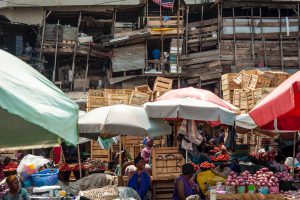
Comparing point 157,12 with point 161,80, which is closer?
point 161,80

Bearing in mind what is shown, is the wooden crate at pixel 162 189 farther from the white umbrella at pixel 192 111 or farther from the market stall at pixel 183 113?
the white umbrella at pixel 192 111

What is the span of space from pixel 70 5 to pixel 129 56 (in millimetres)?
4899

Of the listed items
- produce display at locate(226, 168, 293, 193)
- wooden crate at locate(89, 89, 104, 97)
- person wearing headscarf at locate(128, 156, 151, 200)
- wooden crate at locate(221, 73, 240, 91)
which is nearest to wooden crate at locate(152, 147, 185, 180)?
person wearing headscarf at locate(128, 156, 151, 200)

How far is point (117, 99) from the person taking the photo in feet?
65.6

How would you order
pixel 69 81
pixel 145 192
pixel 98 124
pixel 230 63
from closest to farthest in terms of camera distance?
pixel 145 192
pixel 98 124
pixel 230 63
pixel 69 81

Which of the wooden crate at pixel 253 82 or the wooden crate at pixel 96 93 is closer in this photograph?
the wooden crate at pixel 253 82

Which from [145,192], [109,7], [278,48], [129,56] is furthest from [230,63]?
[145,192]

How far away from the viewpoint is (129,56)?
26.2m

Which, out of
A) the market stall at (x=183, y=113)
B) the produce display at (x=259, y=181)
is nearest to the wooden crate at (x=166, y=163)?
the market stall at (x=183, y=113)

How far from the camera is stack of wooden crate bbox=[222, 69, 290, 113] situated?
18.1 metres

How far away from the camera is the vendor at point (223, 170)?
7.67 m

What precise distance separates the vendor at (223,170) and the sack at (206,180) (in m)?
0.13

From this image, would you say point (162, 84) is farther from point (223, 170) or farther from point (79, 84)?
point (223, 170)

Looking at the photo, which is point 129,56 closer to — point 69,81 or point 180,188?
point 69,81
